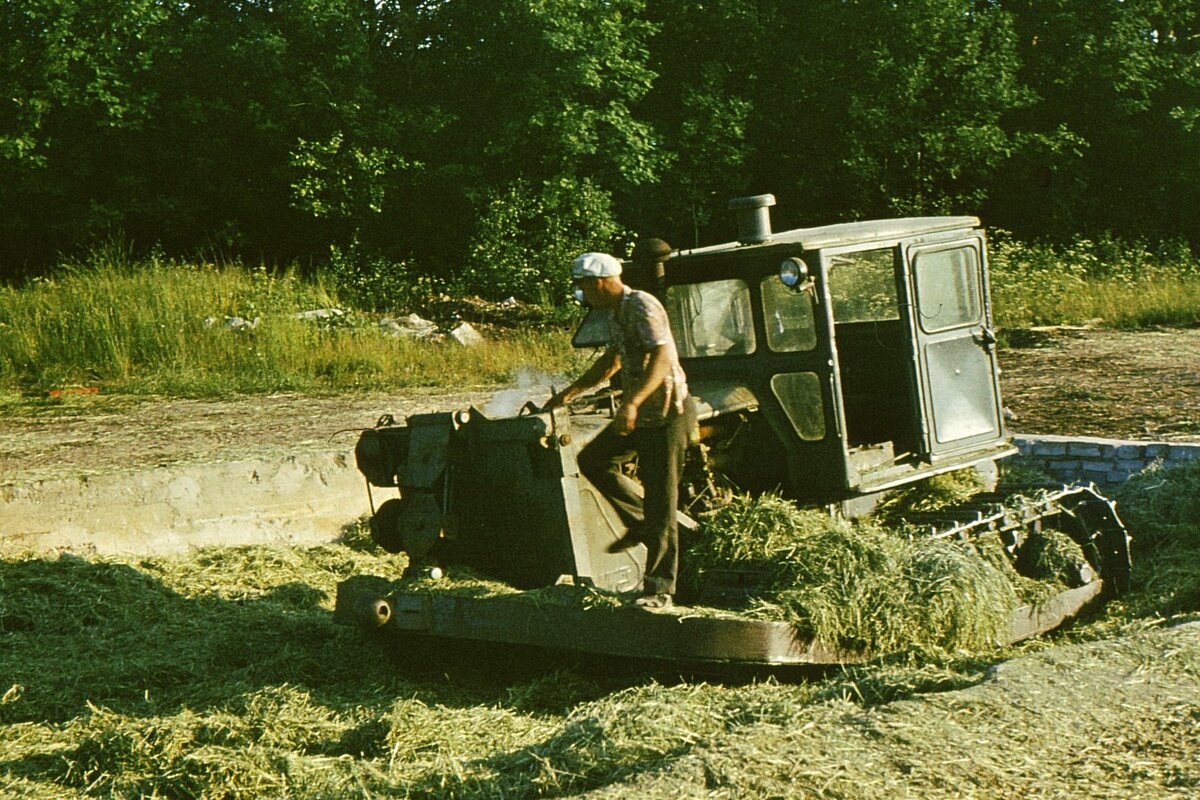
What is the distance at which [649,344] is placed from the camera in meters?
6.80

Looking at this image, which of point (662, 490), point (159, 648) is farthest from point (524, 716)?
point (159, 648)

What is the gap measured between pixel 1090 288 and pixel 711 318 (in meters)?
18.2

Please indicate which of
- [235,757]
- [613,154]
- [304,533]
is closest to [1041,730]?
[235,757]

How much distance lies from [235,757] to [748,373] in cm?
362

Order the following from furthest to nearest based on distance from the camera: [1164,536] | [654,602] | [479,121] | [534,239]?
1. [479,121]
2. [534,239]
3. [1164,536]
4. [654,602]

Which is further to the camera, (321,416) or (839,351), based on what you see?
(321,416)

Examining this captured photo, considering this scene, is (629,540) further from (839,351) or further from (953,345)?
(953,345)

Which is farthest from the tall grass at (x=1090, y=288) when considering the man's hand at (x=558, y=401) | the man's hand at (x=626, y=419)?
the man's hand at (x=626, y=419)

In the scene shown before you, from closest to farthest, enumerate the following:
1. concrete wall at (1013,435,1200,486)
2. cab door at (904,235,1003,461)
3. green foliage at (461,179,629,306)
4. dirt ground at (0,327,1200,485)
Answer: cab door at (904,235,1003,461) < concrete wall at (1013,435,1200,486) < dirt ground at (0,327,1200,485) < green foliage at (461,179,629,306)

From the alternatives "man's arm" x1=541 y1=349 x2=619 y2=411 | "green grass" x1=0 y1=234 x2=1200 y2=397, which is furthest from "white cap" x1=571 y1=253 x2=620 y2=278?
"green grass" x1=0 y1=234 x2=1200 y2=397

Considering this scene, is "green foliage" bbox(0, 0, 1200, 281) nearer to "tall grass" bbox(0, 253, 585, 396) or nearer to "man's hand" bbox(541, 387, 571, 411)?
"tall grass" bbox(0, 253, 585, 396)

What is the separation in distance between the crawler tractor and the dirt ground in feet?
13.5

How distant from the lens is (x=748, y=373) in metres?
7.98

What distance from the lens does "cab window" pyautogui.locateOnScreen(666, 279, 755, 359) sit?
26.4 ft
